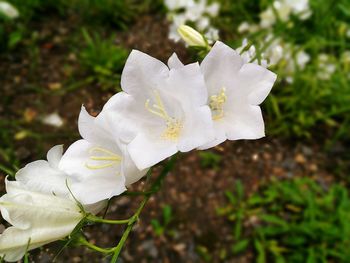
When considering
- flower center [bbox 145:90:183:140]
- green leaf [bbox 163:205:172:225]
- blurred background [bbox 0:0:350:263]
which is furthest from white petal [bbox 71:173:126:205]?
green leaf [bbox 163:205:172:225]

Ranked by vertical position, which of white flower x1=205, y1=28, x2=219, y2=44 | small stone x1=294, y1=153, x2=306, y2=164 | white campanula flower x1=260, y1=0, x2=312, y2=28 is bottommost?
small stone x1=294, y1=153, x2=306, y2=164

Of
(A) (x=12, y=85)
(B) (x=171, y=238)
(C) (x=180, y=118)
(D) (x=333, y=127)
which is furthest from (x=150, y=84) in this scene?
(D) (x=333, y=127)

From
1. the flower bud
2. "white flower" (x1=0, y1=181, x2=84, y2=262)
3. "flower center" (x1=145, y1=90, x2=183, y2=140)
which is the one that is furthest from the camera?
the flower bud

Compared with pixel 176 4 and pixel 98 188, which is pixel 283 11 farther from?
Answer: pixel 98 188

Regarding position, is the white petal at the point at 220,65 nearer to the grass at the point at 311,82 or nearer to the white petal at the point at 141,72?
the white petal at the point at 141,72

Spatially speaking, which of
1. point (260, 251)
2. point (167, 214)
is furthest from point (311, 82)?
point (167, 214)

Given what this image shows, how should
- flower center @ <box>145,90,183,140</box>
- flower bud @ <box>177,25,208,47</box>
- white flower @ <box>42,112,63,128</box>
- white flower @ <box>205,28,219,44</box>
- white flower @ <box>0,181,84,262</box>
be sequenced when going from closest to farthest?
white flower @ <box>0,181,84,262</box>
flower center @ <box>145,90,183,140</box>
flower bud @ <box>177,25,208,47</box>
white flower @ <box>205,28,219,44</box>
white flower @ <box>42,112,63,128</box>

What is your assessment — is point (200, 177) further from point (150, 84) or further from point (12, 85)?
point (150, 84)

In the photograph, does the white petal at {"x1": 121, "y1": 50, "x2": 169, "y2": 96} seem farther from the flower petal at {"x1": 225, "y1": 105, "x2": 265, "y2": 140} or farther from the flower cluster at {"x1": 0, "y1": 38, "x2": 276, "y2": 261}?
the flower petal at {"x1": 225, "y1": 105, "x2": 265, "y2": 140}
